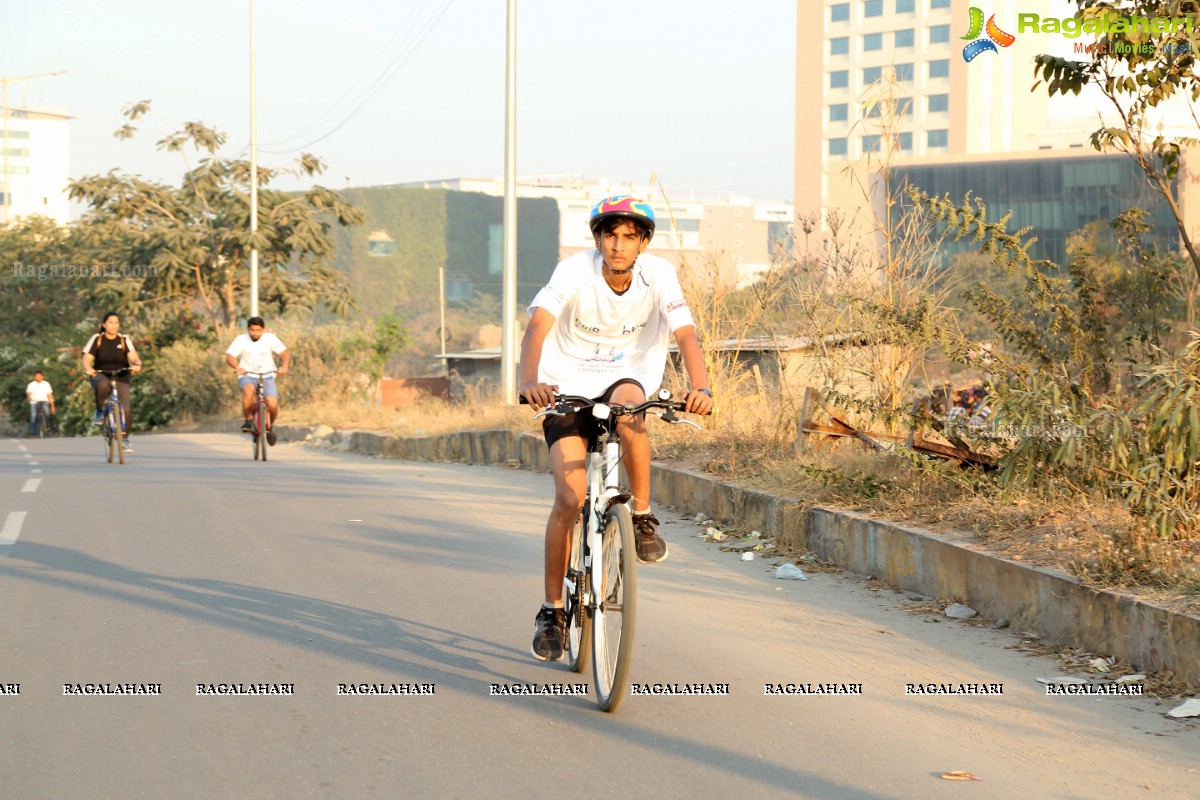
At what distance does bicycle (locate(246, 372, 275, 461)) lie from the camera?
16641 millimetres

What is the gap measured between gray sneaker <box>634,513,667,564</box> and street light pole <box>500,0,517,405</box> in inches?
533

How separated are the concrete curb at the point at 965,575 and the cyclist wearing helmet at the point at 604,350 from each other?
2.01 m

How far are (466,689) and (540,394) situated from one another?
1.25 metres

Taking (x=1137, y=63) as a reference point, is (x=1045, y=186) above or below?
above

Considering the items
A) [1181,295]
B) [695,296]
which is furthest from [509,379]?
[1181,295]

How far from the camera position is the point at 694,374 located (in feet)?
17.5

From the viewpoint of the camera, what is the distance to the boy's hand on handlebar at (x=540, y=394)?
501 centimetres

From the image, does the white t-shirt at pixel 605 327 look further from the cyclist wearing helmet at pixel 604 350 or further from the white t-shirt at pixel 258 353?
the white t-shirt at pixel 258 353

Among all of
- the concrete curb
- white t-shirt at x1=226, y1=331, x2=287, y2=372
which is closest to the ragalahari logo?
white t-shirt at x1=226, y1=331, x2=287, y2=372

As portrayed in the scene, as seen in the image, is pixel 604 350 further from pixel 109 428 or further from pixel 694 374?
pixel 109 428

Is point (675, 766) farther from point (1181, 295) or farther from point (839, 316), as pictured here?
point (839, 316)

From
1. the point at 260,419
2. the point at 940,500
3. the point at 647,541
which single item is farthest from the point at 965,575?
the point at 260,419

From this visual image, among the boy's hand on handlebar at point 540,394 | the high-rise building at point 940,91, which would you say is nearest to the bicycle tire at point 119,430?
the boy's hand on handlebar at point 540,394

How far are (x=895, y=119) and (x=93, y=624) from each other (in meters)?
7.38
